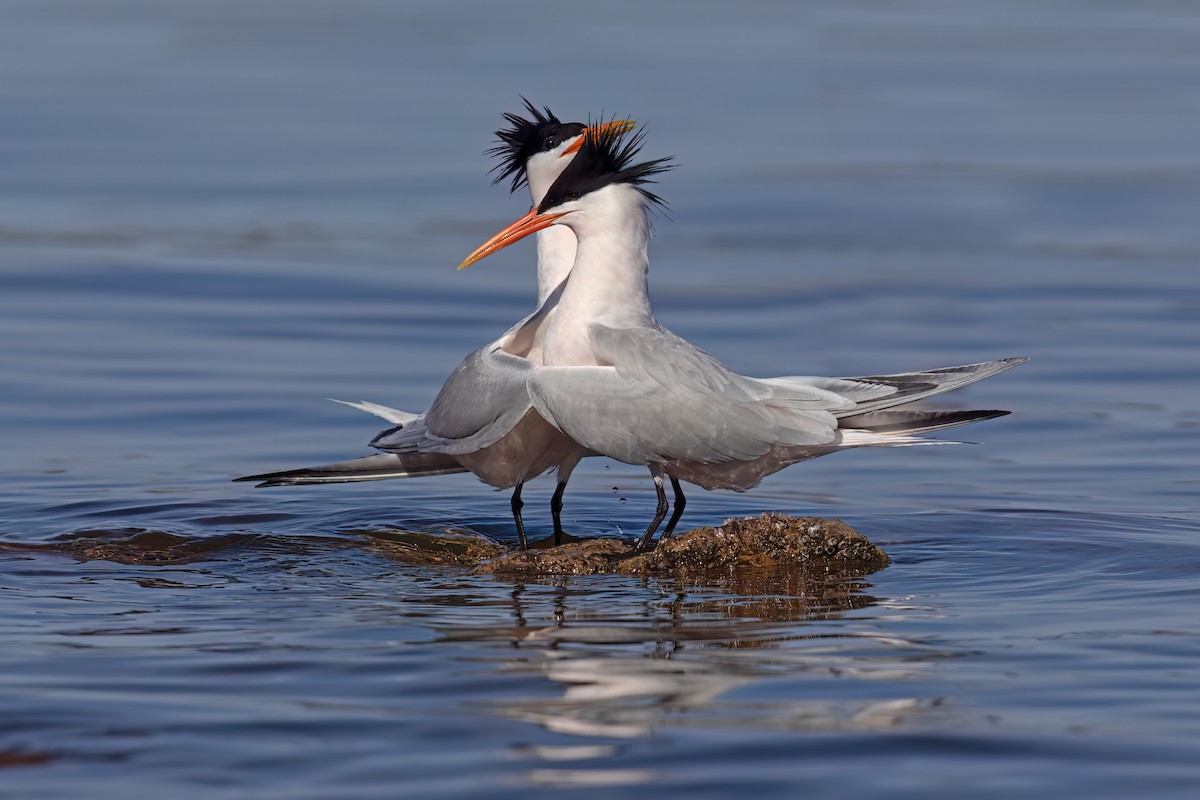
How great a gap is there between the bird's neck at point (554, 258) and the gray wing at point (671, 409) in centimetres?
134

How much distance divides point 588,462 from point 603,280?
2.93 m

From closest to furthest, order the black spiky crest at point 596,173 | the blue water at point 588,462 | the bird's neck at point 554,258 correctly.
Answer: the blue water at point 588,462
the black spiky crest at point 596,173
the bird's neck at point 554,258

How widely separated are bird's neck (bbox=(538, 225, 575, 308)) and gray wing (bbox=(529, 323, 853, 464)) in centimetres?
134

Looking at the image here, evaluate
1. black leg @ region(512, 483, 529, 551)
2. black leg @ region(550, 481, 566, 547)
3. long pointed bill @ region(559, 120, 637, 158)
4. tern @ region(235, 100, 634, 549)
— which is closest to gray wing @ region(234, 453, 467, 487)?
tern @ region(235, 100, 634, 549)

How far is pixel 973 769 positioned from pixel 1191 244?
12.2 m

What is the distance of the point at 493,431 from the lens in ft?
27.1

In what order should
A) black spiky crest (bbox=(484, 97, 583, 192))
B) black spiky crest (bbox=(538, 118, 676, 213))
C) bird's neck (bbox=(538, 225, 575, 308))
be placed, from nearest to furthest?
black spiky crest (bbox=(538, 118, 676, 213))
bird's neck (bbox=(538, 225, 575, 308))
black spiky crest (bbox=(484, 97, 583, 192))

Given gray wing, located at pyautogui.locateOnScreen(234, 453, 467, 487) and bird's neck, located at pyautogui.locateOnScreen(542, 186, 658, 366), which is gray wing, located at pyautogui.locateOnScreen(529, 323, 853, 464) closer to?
bird's neck, located at pyautogui.locateOnScreen(542, 186, 658, 366)

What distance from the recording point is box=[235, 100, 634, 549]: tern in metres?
8.30

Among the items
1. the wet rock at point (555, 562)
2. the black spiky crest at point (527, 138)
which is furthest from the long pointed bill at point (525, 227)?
the wet rock at point (555, 562)

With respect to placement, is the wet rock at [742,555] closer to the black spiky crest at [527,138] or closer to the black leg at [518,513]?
the black leg at [518,513]

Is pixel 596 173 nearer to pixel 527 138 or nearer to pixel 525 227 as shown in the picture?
pixel 525 227

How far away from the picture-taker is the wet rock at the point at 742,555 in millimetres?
7969

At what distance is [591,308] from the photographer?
8.33 m
